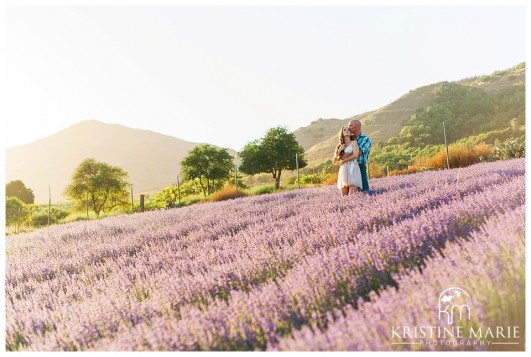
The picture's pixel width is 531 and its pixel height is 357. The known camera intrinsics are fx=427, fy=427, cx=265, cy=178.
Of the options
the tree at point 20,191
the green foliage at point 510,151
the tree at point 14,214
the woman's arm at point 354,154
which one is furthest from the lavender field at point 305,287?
the tree at point 20,191

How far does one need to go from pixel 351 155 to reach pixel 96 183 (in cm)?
2625

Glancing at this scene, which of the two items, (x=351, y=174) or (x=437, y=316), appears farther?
(x=351, y=174)

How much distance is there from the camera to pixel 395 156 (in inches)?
1302

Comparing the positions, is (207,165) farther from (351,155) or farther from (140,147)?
(140,147)

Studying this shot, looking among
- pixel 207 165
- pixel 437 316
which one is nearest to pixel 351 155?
pixel 437 316

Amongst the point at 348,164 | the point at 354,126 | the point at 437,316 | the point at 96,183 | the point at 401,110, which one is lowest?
the point at 437,316

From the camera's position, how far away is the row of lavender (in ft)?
5.98

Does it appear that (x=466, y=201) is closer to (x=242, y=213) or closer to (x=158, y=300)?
(x=158, y=300)

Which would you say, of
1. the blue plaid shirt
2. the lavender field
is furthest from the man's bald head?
the lavender field

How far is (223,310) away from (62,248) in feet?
14.8

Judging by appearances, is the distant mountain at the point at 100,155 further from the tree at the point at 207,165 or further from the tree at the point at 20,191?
the tree at the point at 207,165

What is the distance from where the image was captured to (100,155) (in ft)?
445
